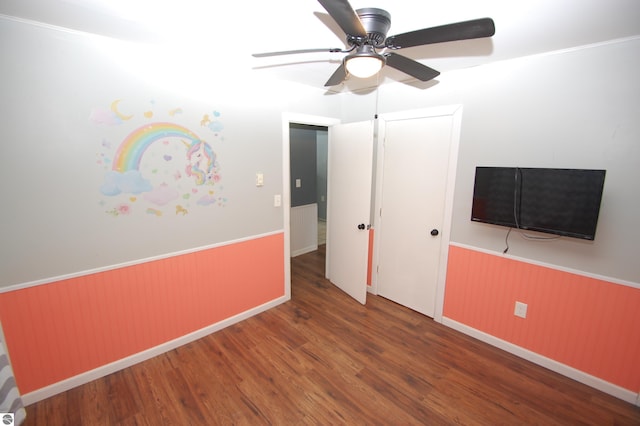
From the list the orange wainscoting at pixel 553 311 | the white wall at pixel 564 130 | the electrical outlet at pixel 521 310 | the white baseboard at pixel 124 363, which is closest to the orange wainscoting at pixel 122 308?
the white baseboard at pixel 124 363

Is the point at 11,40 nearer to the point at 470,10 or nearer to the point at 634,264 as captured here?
the point at 470,10

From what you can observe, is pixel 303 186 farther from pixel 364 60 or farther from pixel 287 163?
pixel 364 60

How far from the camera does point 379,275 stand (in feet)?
11.0

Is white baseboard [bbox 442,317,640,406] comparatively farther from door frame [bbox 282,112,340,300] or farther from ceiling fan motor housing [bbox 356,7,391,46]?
ceiling fan motor housing [bbox 356,7,391,46]

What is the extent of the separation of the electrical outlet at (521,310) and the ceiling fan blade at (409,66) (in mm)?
1974

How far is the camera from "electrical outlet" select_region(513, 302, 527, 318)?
2318 mm

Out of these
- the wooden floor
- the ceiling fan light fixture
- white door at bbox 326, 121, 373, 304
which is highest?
the ceiling fan light fixture

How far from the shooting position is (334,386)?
2059 mm

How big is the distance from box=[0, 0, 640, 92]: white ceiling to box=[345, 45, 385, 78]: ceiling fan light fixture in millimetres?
230

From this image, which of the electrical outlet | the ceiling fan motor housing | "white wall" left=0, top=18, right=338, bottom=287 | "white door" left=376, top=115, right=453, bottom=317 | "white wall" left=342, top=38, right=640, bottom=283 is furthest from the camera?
"white door" left=376, top=115, right=453, bottom=317

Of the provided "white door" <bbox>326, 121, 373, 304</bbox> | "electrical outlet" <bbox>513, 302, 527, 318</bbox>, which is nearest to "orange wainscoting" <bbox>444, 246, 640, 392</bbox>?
"electrical outlet" <bbox>513, 302, 527, 318</bbox>

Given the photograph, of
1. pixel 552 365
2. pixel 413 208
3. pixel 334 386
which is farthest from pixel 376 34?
pixel 552 365

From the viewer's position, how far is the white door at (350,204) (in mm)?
3014

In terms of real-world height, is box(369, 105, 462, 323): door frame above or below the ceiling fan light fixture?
below
